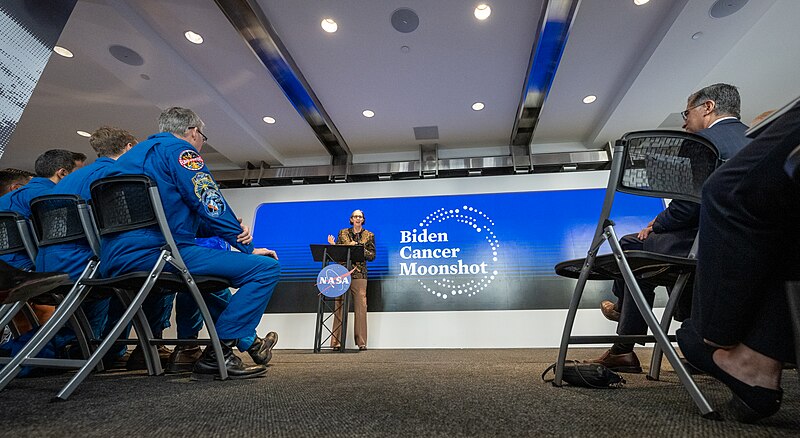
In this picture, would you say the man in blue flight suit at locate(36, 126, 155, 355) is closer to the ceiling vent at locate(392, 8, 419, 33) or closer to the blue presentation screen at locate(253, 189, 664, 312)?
the ceiling vent at locate(392, 8, 419, 33)

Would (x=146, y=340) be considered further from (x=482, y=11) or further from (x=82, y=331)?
(x=482, y=11)

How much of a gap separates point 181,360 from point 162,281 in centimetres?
88

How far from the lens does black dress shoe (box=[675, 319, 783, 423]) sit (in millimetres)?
711

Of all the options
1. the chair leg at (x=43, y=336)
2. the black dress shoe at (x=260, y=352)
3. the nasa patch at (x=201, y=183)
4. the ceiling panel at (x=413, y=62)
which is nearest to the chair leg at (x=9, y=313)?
the chair leg at (x=43, y=336)

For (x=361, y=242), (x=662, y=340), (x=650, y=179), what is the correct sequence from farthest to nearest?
(x=361, y=242)
(x=650, y=179)
(x=662, y=340)

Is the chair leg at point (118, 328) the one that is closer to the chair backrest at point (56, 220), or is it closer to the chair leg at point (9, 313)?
the chair leg at point (9, 313)

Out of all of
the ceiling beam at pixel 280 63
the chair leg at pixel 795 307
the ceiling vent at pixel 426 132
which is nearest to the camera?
the chair leg at pixel 795 307

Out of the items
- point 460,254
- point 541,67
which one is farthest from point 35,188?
point 541,67

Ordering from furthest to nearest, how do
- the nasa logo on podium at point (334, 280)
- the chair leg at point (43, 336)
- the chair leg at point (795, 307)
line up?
the nasa logo on podium at point (334, 280), the chair leg at point (43, 336), the chair leg at point (795, 307)

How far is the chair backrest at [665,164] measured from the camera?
1.19 meters

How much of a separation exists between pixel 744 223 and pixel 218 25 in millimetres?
4080

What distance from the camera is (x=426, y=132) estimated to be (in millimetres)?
5406

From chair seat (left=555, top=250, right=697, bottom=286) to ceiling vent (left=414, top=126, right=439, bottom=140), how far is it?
13.3ft

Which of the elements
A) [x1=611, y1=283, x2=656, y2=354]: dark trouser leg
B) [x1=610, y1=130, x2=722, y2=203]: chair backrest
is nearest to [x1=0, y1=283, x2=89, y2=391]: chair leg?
[x1=610, y1=130, x2=722, y2=203]: chair backrest
